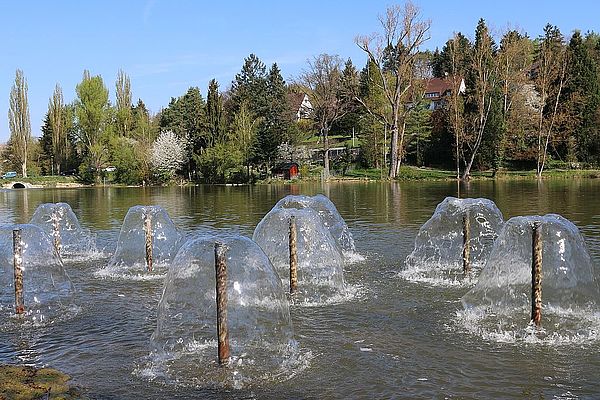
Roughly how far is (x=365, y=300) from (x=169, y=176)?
250 ft

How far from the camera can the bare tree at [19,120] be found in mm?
97375

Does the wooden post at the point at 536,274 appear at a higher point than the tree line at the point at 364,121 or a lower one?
lower

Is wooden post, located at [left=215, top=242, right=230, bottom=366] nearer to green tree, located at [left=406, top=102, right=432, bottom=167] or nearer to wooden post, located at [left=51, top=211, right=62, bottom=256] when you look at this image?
wooden post, located at [left=51, top=211, right=62, bottom=256]

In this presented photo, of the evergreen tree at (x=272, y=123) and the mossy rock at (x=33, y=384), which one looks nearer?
the mossy rock at (x=33, y=384)

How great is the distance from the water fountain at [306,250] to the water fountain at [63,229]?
7.18 m

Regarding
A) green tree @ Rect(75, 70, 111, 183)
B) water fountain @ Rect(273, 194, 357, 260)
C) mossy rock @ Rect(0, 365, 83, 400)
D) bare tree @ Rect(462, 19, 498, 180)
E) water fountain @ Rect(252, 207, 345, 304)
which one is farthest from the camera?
green tree @ Rect(75, 70, 111, 183)

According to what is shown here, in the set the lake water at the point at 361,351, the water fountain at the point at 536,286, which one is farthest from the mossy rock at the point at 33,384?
the water fountain at the point at 536,286

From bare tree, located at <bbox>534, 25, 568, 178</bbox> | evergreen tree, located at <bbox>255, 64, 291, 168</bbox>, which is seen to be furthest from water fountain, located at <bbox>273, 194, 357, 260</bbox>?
evergreen tree, located at <bbox>255, 64, 291, 168</bbox>

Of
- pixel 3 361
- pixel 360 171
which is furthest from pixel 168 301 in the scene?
pixel 360 171

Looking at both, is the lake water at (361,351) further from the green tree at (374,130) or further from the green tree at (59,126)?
the green tree at (59,126)

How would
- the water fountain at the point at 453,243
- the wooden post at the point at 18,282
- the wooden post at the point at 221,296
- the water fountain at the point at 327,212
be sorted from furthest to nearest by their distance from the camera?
the water fountain at the point at 327,212 → the water fountain at the point at 453,243 → the wooden post at the point at 18,282 → the wooden post at the point at 221,296

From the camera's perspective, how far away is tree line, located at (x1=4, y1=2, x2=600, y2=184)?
7388 cm

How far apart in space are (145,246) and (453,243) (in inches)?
373

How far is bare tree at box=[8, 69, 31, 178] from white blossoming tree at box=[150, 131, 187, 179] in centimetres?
2401
